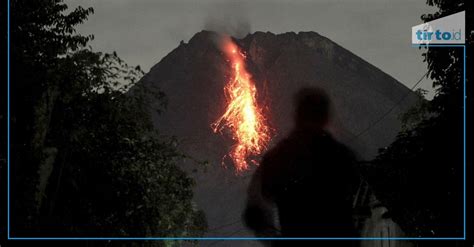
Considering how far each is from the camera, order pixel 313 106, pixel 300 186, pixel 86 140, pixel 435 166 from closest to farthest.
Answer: pixel 313 106 < pixel 300 186 < pixel 86 140 < pixel 435 166

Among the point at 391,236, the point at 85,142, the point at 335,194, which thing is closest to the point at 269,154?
the point at 335,194

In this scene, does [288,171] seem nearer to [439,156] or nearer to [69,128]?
[69,128]

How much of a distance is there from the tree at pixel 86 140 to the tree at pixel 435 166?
8.63m

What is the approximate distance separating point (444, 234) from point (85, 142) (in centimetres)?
1550

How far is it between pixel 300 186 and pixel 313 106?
2507 millimetres

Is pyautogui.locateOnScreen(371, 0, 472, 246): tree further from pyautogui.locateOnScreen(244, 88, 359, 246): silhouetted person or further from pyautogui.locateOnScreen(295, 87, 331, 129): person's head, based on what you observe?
pyautogui.locateOnScreen(295, 87, 331, 129): person's head

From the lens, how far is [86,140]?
24.4 m

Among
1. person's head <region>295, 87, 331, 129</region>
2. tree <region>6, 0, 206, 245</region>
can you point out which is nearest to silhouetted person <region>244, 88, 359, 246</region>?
person's head <region>295, 87, 331, 129</region>

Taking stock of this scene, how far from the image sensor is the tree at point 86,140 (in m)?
23.2

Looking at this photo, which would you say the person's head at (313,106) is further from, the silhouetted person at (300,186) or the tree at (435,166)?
the tree at (435,166)

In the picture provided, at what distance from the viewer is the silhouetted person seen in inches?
623

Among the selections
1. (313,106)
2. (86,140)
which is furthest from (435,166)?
(313,106)

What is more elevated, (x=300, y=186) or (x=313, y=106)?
(x=313, y=106)

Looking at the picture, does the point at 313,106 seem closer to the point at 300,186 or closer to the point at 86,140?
the point at 300,186
